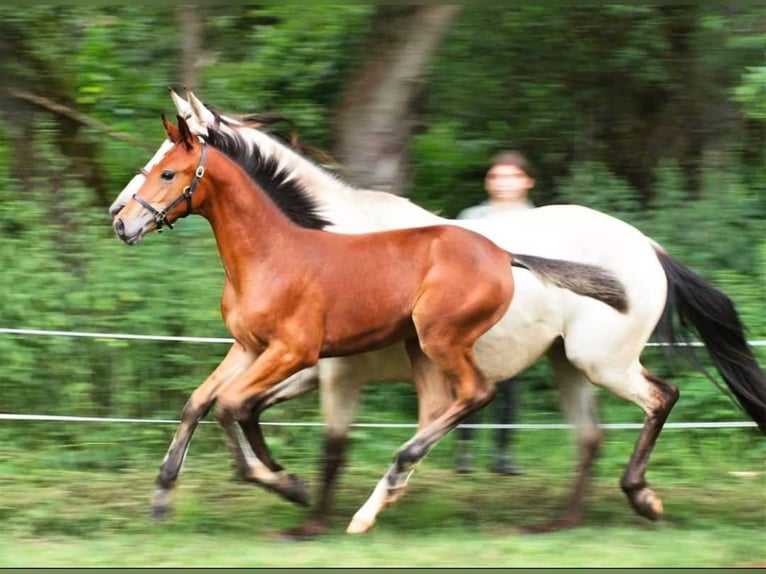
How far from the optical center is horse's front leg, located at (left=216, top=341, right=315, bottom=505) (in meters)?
5.29

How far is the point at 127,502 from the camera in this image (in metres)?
6.19

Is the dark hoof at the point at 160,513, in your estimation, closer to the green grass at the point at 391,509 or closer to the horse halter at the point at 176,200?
the green grass at the point at 391,509

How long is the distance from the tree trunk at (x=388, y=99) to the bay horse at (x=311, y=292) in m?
2.60

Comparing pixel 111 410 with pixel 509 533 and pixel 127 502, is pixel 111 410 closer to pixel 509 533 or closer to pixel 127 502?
pixel 127 502

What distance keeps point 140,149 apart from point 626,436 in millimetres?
4540

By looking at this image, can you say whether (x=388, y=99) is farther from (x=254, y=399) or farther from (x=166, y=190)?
(x=254, y=399)

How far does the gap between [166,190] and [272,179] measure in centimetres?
53

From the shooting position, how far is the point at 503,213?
6.59 m

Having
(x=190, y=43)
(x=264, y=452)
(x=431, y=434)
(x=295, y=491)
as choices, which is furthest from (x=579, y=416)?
(x=190, y=43)

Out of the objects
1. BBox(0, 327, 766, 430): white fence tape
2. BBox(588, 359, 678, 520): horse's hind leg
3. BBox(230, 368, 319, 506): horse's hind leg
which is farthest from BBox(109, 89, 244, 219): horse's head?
BBox(588, 359, 678, 520): horse's hind leg

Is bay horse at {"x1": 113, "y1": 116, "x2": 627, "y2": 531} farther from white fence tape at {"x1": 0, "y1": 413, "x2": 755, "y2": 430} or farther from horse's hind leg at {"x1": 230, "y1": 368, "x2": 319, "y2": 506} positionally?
white fence tape at {"x1": 0, "y1": 413, "x2": 755, "y2": 430}

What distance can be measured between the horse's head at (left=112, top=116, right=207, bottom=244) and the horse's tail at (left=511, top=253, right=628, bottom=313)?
5.03 feet

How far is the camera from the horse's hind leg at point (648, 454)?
5.80 metres

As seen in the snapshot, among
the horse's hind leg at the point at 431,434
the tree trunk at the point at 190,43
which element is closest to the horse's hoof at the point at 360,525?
the horse's hind leg at the point at 431,434
